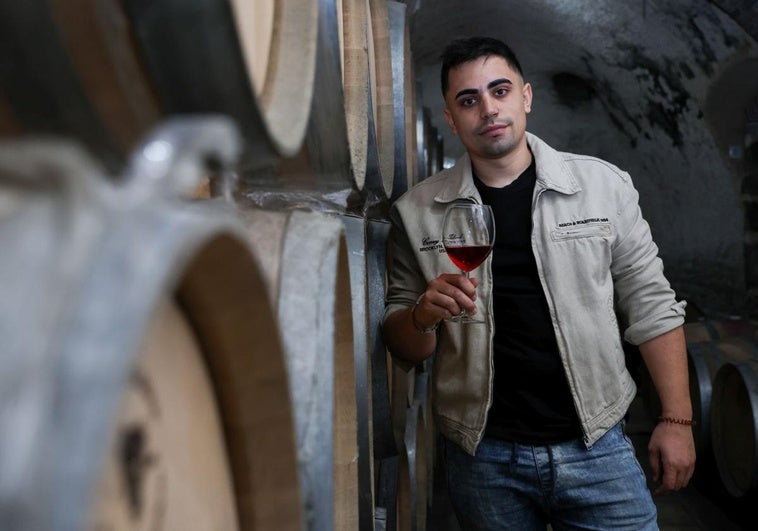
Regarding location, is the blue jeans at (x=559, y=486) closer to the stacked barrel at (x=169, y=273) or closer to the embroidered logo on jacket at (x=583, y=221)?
the embroidered logo on jacket at (x=583, y=221)

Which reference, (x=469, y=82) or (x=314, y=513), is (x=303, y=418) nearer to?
(x=314, y=513)

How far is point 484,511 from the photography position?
2.07 m

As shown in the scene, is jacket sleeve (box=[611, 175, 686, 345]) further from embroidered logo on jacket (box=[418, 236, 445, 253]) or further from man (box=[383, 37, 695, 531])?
embroidered logo on jacket (box=[418, 236, 445, 253])

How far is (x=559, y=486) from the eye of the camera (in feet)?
6.48

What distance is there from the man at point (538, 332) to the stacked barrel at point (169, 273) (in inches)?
43.4

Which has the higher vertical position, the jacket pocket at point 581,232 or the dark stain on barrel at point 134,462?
the jacket pocket at point 581,232

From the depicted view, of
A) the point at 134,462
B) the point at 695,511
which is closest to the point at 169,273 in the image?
the point at 134,462

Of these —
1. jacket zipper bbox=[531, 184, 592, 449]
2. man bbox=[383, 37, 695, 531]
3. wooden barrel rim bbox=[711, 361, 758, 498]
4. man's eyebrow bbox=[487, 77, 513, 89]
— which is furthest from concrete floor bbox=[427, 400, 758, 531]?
man's eyebrow bbox=[487, 77, 513, 89]

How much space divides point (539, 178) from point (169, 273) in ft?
6.01

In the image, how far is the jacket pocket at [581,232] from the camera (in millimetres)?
2020

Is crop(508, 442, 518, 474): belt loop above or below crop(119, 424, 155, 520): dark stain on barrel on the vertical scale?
Answer: below

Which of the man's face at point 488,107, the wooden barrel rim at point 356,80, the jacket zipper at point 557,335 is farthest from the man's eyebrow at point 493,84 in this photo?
the wooden barrel rim at point 356,80

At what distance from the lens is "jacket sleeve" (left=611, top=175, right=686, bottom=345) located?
2.07 m

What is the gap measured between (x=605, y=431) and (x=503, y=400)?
0.26 m
